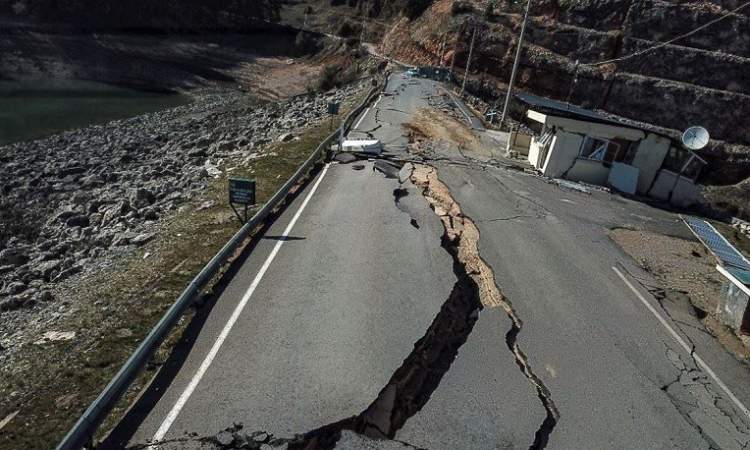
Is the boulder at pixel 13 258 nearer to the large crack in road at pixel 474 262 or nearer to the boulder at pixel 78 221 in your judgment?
the boulder at pixel 78 221

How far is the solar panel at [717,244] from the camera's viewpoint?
13.3 metres

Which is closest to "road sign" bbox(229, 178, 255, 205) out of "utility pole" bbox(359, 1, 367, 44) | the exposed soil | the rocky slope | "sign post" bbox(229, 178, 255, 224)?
"sign post" bbox(229, 178, 255, 224)

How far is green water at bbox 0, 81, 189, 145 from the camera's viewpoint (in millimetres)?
32106

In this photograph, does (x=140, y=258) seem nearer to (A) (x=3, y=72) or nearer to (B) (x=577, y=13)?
(A) (x=3, y=72)

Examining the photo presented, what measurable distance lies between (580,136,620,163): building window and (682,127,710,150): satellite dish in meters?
2.42

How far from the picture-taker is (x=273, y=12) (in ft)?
340

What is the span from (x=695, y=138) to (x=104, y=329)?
2083cm

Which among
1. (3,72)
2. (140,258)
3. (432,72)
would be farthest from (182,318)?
(3,72)

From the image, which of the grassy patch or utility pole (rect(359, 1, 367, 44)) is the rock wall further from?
the grassy patch

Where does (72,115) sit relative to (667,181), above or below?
below

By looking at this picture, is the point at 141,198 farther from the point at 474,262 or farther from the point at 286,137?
the point at 474,262

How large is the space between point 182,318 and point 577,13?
5858 cm

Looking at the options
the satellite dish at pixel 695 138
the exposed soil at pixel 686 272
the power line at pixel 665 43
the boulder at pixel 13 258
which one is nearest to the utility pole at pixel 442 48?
the power line at pixel 665 43

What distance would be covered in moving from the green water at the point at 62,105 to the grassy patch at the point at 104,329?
2416 cm
